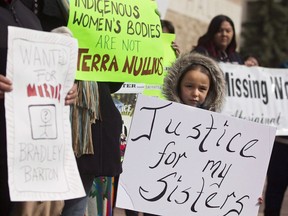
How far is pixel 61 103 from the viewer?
3584 mm

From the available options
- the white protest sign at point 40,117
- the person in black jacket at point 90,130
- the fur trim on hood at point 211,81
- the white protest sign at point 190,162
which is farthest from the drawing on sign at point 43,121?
the fur trim on hood at point 211,81

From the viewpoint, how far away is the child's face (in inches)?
189

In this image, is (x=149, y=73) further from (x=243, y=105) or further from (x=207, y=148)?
(x=243, y=105)

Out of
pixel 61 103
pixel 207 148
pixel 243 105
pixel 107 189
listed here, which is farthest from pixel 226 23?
pixel 61 103

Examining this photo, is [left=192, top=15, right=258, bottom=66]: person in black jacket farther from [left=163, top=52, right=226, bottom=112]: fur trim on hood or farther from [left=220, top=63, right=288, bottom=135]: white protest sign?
[left=163, top=52, right=226, bottom=112]: fur trim on hood

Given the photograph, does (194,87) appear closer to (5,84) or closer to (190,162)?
(190,162)

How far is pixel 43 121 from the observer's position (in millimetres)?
3461

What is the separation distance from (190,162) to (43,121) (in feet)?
3.87

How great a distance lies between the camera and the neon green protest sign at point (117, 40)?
4258mm

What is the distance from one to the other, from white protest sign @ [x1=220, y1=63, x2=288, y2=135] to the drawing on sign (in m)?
4.83

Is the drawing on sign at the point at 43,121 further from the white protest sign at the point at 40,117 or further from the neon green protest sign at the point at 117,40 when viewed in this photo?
the neon green protest sign at the point at 117,40

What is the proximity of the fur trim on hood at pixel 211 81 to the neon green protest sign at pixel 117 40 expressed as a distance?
3.6 inches

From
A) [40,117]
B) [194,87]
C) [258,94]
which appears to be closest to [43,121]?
[40,117]

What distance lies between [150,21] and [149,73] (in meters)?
0.28
